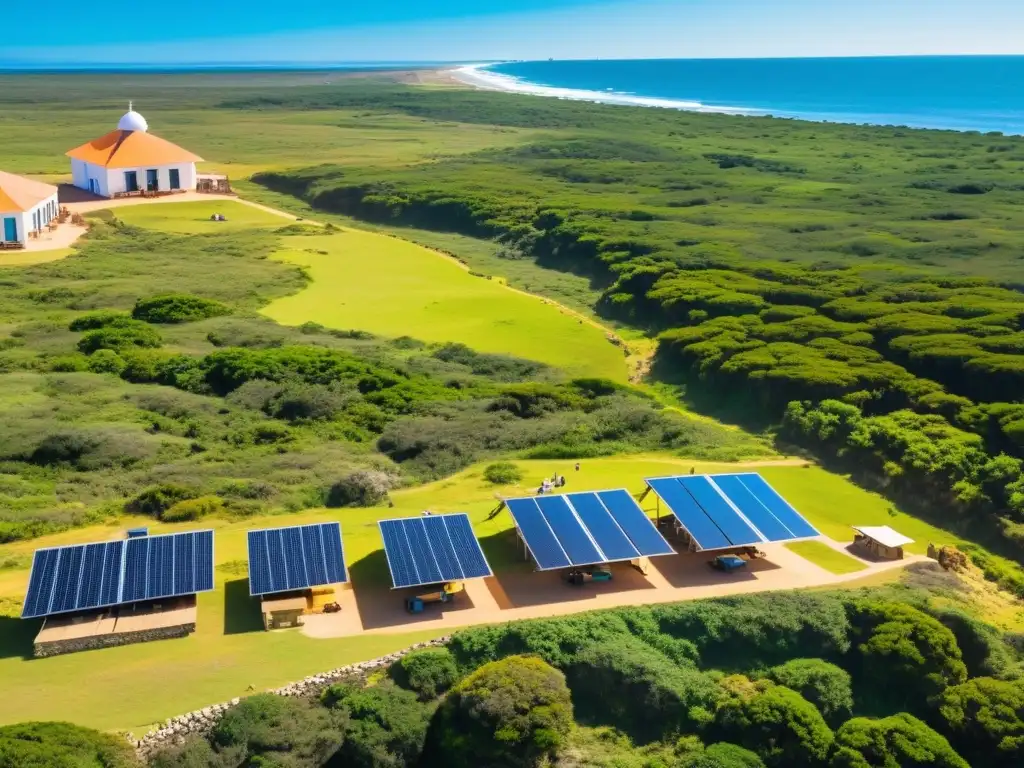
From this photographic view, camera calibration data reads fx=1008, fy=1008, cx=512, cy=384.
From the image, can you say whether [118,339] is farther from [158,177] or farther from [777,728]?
[158,177]

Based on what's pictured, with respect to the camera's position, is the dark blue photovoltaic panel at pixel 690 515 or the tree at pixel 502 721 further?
the dark blue photovoltaic panel at pixel 690 515

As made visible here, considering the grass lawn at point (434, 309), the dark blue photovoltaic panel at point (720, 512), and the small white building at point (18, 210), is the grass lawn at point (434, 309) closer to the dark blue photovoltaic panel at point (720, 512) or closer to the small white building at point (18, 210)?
the small white building at point (18, 210)

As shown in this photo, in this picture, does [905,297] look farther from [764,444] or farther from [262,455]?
[262,455]

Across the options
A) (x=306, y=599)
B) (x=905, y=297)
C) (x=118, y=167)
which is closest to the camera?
(x=306, y=599)

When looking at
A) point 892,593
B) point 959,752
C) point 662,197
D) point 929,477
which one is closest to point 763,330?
point 929,477

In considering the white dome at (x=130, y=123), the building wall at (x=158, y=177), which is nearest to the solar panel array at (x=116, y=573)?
the building wall at (x=158, y=177)

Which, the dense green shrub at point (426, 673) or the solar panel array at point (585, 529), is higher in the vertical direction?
the solar panel array at point (585, 529)

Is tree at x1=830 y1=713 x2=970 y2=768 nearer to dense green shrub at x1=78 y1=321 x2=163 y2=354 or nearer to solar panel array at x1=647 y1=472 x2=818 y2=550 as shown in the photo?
solar panel array at x1=647 y1=472 x2=818 y2=550
